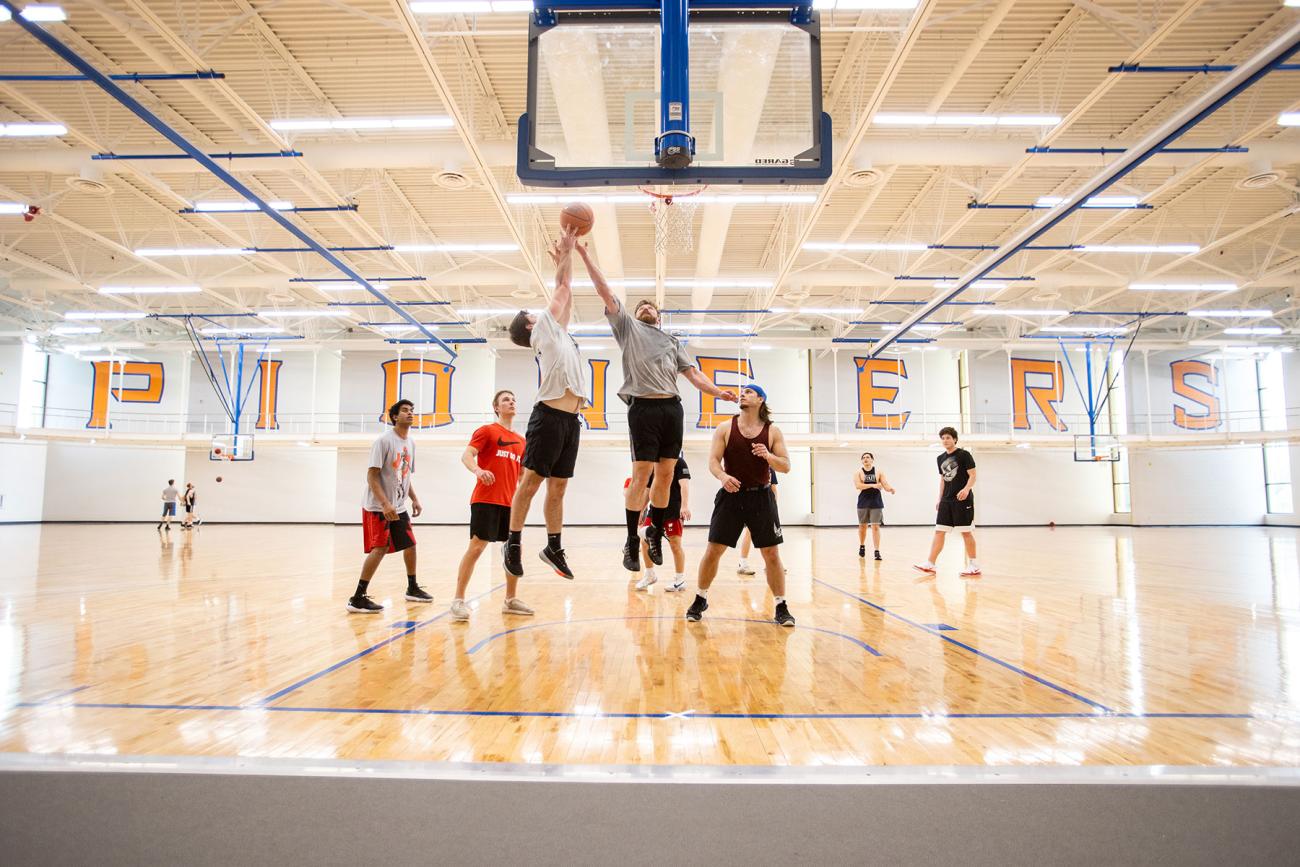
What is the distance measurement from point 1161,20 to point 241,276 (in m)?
17.2

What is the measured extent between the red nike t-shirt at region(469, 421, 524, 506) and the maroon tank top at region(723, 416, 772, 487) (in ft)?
5.05

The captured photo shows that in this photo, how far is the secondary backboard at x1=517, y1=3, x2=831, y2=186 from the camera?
15.0ft

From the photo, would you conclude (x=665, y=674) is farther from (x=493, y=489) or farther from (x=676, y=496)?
(x=676, y=496)

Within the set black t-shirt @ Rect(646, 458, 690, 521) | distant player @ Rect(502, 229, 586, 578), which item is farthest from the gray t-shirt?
black t-shirt @ Rect(646, 458, 690, 521)

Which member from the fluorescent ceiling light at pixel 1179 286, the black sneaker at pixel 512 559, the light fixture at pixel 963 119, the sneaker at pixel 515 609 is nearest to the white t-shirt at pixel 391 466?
the sneaker at pixel 515 609

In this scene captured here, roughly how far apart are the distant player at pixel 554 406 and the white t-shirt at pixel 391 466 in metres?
1.65

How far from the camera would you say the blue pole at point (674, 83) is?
4219 mm

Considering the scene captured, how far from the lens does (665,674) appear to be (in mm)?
3438

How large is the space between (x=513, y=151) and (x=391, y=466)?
6636mm

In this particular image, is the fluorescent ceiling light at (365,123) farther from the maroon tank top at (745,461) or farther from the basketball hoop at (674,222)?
the maroon tank top at (745,461)

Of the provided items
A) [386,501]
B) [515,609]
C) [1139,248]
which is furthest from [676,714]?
[1139,248]

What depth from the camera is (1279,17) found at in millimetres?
8680

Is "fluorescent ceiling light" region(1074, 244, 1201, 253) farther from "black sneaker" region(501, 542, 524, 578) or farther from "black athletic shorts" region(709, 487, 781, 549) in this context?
"black sneaker" region(501, 542, 524, 578)

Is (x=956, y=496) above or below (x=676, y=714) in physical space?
above
